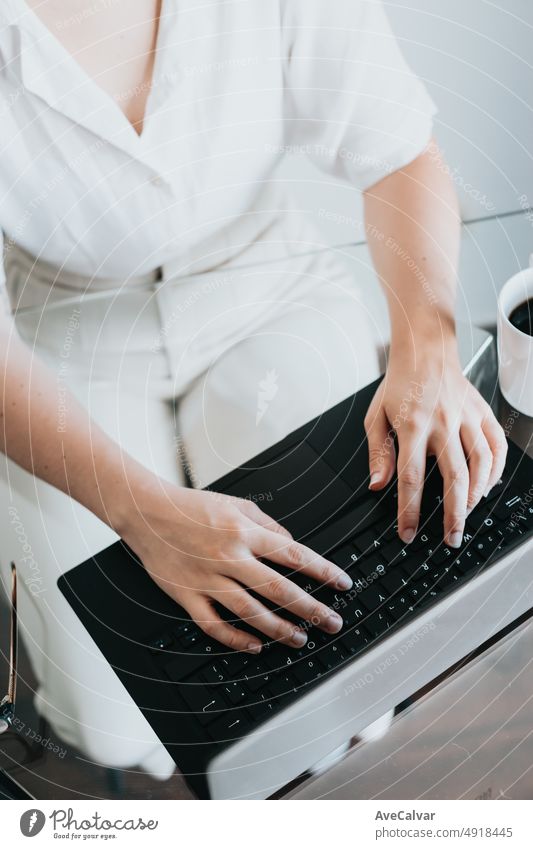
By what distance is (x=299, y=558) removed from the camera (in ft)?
1.08

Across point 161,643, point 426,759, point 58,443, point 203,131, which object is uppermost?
point 203,131

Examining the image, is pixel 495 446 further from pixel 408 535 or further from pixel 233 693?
pixel 233 693

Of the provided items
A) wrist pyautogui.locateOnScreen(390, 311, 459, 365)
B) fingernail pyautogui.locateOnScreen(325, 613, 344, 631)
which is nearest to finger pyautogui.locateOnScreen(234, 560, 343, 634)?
fingernail pyautogui.locateOnScreen(325, 613, 344, 631)

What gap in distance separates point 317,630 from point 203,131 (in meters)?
0.27

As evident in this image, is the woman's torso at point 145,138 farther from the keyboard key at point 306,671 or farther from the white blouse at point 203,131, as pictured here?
the keyboard key at point 306,671

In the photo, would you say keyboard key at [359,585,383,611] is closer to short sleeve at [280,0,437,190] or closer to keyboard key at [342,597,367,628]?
keyboard key at [342,597,367,628]

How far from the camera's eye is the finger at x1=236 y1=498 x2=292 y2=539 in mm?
340

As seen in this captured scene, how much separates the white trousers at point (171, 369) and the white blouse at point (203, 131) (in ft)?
0.07

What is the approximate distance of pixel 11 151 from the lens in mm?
354

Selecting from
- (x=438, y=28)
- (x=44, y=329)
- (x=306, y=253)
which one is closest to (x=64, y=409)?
(x=44, y=329)

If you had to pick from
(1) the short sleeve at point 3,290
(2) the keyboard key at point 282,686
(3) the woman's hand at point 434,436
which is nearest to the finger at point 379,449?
(3) the woman's hand at point 434,436

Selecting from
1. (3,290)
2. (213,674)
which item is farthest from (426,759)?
(3,290)

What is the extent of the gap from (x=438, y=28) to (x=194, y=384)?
0.79 ft
